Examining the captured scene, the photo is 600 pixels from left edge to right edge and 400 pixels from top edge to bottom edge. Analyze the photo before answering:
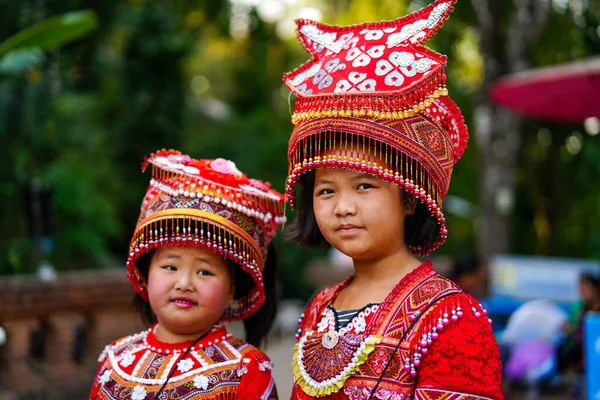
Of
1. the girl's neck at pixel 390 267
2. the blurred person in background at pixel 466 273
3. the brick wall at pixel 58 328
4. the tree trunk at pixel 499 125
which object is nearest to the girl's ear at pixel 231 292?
the girl's neck at pixel 390 267

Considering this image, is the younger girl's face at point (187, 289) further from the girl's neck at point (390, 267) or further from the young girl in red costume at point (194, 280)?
the girl's neck at point (390, 267)

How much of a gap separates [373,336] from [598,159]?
426 inches

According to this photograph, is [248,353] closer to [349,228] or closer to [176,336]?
[176,336]

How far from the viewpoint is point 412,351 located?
7.76 feet

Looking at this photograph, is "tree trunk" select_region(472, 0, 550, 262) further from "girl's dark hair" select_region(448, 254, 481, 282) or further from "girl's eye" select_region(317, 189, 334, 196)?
"girl's eye" select_region(317, 189, 334, 196)

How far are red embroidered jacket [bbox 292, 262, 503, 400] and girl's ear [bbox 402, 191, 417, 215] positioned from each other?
7.6 inches

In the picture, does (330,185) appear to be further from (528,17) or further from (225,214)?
(528,17)

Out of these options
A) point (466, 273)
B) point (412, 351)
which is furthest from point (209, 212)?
point (466, 273)

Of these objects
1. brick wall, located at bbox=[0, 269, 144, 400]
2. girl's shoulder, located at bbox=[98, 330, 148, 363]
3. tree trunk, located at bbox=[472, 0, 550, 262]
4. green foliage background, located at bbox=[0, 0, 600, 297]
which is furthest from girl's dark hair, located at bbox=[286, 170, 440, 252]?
tree trunk, located at bbox=[472, 0, 550, 262]

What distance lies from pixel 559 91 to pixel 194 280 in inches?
213

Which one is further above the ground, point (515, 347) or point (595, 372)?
point (595, 372)

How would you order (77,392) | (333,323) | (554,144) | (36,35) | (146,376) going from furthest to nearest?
(554,144) < (77,392) < (36,35) < (146,376) < (333,323)

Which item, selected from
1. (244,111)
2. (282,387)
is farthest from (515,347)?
(244,111)

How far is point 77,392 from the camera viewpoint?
6.94m
